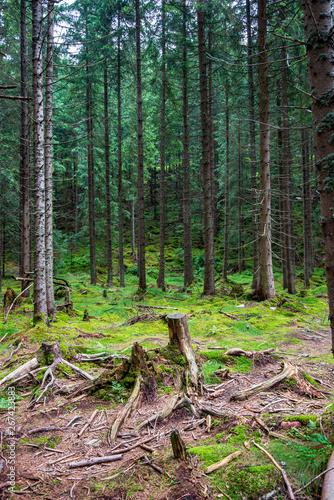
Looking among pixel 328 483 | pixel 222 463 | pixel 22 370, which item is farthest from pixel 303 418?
pixel 22 370

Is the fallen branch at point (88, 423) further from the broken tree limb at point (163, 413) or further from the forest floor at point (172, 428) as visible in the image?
the broken tree limb at point (163, 413)

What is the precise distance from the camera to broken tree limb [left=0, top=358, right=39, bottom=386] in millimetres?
4088

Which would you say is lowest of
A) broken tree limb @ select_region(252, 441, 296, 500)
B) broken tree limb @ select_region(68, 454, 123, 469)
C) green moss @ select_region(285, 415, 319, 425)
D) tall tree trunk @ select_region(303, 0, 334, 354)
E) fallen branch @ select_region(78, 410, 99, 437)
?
fallen branch @ select_region(78, 410, 99, 437)

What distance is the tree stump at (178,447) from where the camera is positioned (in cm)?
248

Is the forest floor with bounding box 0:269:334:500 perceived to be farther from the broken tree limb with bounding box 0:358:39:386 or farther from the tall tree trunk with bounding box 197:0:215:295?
the tall tree trunk with bounding box 197:0:215:295

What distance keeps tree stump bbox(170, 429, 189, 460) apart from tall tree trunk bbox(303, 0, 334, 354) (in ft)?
5.67

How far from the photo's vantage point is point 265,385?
383cm

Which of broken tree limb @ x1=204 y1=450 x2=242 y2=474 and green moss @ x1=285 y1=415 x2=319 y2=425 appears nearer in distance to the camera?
broken tree limb @ x1=204 y1=450 x2=242 y2=474

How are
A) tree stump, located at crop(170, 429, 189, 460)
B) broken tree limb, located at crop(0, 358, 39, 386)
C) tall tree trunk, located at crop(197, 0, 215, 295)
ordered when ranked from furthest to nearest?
tall tree trunk, located at crop(197, 0, 215, 295)
broken tree limb, located at crop(0, 358, 39, 386)
tree stump, located at crop(170, 429, 189, 460)

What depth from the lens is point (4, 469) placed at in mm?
2561

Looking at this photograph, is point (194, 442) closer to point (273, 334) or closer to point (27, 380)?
point (27, 380)

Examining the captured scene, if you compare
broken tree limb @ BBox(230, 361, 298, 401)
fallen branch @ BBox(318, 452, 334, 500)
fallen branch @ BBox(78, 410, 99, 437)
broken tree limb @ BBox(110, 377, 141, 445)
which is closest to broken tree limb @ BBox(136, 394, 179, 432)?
broken tree limb @ BBox(110, 377, 141, 445)

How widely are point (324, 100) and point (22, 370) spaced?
4.96 metres

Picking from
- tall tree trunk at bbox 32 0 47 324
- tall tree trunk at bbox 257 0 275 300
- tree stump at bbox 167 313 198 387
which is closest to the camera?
tree stump at bbox 167 313 198 387
